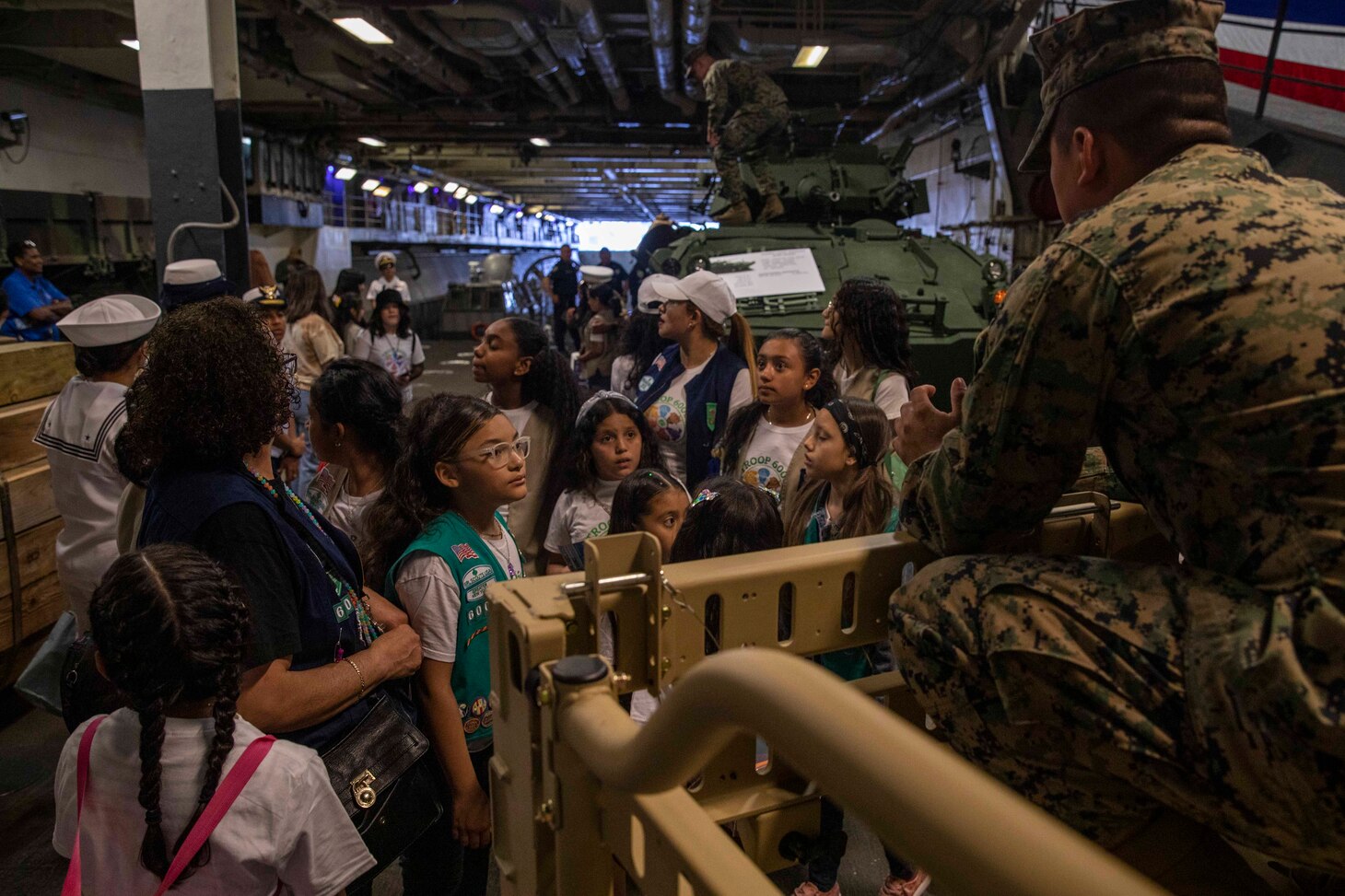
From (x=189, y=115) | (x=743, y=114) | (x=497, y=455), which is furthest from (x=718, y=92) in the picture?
(x=497, y=455)

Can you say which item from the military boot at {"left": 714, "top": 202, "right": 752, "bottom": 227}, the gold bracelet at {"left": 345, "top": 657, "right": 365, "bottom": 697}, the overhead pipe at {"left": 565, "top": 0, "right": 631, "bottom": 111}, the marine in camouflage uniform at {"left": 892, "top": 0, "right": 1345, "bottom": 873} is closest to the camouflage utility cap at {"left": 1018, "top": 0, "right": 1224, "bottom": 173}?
the marine in camouflage uniform at {"left": 892, "top": 0, "right": 1345, "bottom": 873}

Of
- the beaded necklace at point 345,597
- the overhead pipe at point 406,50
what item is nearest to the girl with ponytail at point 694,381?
the beaded necklace at point 345,597

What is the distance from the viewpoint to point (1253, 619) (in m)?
1.12

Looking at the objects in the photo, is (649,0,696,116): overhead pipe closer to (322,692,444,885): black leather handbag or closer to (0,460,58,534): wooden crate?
(0,460,58,534): wooden crate

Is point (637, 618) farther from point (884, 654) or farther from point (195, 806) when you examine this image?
point (884, 654)

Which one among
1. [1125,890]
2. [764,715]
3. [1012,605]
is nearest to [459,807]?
[1012,605]

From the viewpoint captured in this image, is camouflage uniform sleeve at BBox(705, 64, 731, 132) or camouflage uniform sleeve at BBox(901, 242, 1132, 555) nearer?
camouflage uniform sleeve at BBox(901, 242, 1132, 555)

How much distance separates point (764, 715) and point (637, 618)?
60 cm

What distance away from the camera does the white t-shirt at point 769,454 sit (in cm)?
349

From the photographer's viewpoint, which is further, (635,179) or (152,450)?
(635,179)

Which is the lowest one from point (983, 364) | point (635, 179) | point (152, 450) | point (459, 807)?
point (459, 807)

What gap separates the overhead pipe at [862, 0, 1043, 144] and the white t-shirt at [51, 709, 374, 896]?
9.40 meters

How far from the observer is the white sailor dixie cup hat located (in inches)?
119

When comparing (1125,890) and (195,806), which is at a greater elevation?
(1125,890)
